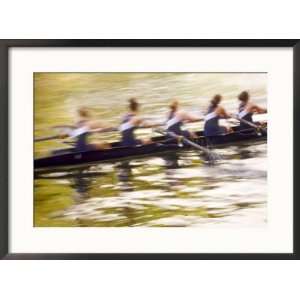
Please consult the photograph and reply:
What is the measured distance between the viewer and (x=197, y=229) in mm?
1403

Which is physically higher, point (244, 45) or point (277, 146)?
point (244, 45)

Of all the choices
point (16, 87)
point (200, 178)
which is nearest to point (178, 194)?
point (200, 178)

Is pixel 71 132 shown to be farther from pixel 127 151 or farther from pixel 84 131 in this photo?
pixel 127 151

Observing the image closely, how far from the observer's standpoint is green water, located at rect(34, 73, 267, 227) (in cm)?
141

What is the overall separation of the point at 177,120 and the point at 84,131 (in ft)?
0.85

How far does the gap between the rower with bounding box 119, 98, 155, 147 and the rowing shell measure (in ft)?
0.05

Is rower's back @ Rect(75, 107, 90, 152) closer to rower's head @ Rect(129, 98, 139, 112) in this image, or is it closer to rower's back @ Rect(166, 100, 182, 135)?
rower's head @ Rect(129, 98, 139, 112)

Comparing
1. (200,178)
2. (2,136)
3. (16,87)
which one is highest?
(16,87)

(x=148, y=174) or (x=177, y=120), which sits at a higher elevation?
(x=177, y=120)

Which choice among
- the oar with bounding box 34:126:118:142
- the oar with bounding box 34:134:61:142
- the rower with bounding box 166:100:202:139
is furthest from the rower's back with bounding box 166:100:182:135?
the oar with bounding box 34:134:61:142

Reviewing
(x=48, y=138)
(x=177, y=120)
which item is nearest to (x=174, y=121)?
(x=177, y=120)

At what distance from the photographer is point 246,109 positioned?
4.64 ft

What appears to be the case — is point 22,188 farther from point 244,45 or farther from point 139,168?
point 244,45
